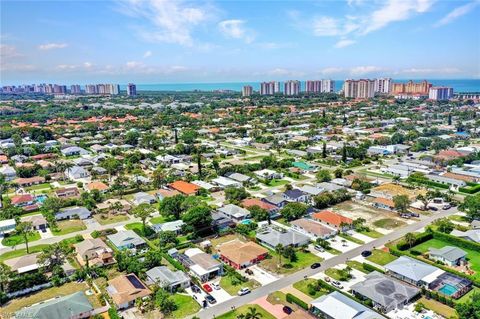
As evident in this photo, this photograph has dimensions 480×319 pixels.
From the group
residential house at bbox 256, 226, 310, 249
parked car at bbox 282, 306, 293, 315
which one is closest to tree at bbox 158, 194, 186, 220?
residential house at bbox 256, 226, 310, 249

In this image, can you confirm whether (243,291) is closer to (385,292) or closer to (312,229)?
(385,292)

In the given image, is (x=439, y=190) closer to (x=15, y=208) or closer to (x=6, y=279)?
(x=6, y=279)

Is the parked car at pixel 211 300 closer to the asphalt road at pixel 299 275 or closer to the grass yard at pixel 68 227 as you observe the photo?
the asphalt road at pixel 299 275

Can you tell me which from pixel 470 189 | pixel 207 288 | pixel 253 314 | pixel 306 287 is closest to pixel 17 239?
pixel 207 288

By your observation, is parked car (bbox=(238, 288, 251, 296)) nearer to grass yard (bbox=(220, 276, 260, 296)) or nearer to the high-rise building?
grass yard (bbox=(220, 276, 260, 296))

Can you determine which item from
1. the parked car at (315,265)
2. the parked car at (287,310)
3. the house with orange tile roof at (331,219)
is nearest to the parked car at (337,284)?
the parked car at (315,265)

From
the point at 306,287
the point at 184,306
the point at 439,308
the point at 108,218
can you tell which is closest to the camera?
the point at 439,308
